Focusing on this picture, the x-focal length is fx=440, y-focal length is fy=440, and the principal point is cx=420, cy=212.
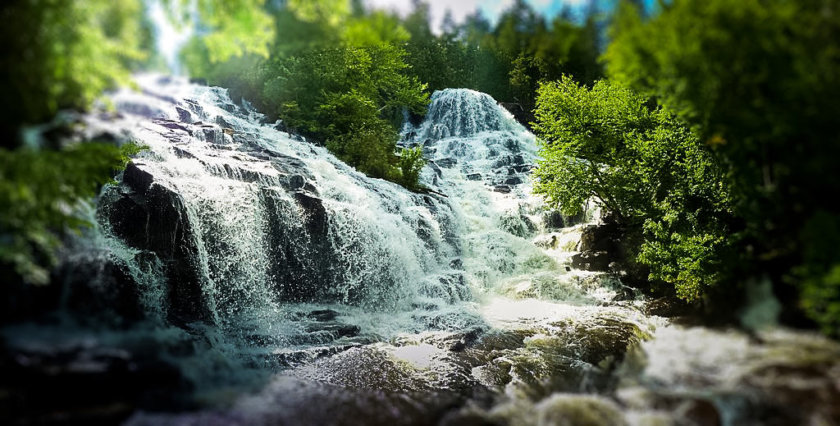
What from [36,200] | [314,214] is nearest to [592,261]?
[314,214]

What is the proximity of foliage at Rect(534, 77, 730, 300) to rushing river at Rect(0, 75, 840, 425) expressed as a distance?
1.98 meters

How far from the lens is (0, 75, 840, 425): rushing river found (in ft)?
15.0

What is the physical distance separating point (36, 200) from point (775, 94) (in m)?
7.77

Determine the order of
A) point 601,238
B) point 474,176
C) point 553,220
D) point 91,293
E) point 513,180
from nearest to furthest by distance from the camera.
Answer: point 91,293 < point 601,238 < point 553,220 < point 513,180 < point 474,176

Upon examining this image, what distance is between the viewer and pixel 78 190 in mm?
5562

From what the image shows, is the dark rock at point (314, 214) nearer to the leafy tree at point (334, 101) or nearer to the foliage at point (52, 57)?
the leafy tree at point (334, 101)

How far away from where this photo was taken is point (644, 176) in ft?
42.9

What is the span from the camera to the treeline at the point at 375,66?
25.3 ft

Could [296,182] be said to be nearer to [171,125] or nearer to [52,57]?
[171,125]

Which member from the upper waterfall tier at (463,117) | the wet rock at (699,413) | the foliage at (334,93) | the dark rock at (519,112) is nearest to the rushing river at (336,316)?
the wet rock at (699,413)

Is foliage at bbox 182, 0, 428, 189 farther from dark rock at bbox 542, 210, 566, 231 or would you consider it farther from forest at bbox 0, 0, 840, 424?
forest at bbox 0, 0, 840, 424

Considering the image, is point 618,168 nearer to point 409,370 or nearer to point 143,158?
point 409,370

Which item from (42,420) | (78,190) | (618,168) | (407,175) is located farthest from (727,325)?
(407,175)

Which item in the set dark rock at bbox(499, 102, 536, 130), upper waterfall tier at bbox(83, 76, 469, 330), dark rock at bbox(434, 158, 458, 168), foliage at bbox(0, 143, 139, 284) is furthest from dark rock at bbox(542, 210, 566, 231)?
dark rock at bbox(499, 102, 536, 130)
